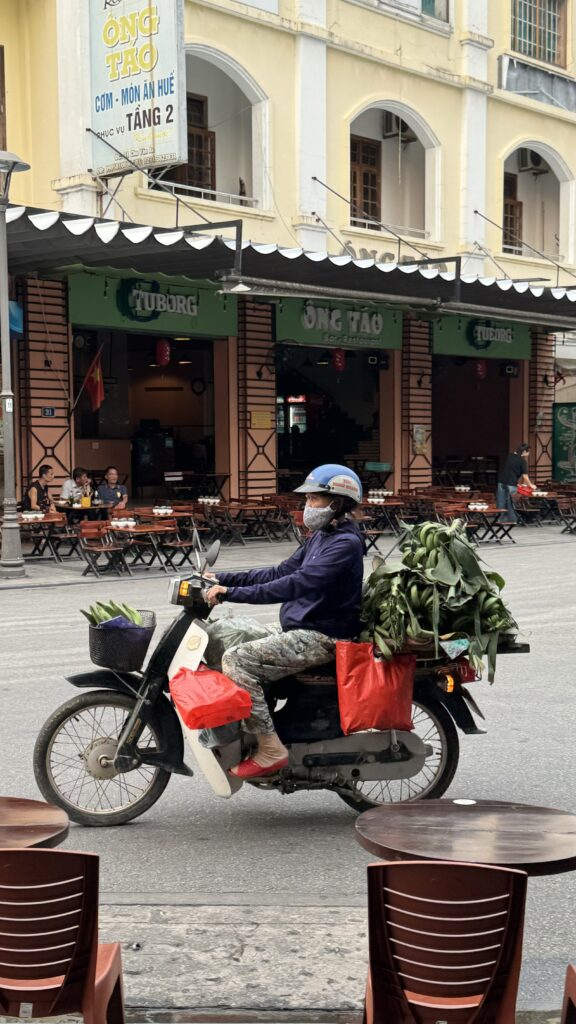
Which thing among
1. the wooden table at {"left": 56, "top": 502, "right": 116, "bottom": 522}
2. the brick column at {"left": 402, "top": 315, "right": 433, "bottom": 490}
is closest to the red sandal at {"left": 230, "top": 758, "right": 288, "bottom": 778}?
the wooden table at {"left": 56, "top": 502, "right": 116, "bottom": 522}

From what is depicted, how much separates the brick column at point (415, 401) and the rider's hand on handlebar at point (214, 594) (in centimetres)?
2049

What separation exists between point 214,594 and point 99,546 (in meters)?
10.7

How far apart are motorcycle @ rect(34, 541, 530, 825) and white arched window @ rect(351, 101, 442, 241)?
20005 mm

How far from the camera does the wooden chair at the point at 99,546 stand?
50.5 ft

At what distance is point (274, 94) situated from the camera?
21609mm

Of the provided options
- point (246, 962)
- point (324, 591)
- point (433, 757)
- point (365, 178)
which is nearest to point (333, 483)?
point (324, 591)

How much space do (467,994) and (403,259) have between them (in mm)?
22630

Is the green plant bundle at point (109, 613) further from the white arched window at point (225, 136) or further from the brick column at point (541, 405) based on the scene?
the brick column at point (541, 405)

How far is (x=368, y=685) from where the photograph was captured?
5082mm

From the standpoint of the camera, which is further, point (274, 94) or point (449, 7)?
point (449, 7)

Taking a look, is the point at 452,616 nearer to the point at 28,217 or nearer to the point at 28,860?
the point at 28,860

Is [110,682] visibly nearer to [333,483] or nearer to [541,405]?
[333,483]

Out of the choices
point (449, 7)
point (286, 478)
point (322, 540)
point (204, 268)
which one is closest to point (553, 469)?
point (286, 478)

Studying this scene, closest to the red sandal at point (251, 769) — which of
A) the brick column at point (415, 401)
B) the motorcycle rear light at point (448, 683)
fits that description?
the motorcycle rear light at point (448, 683)
